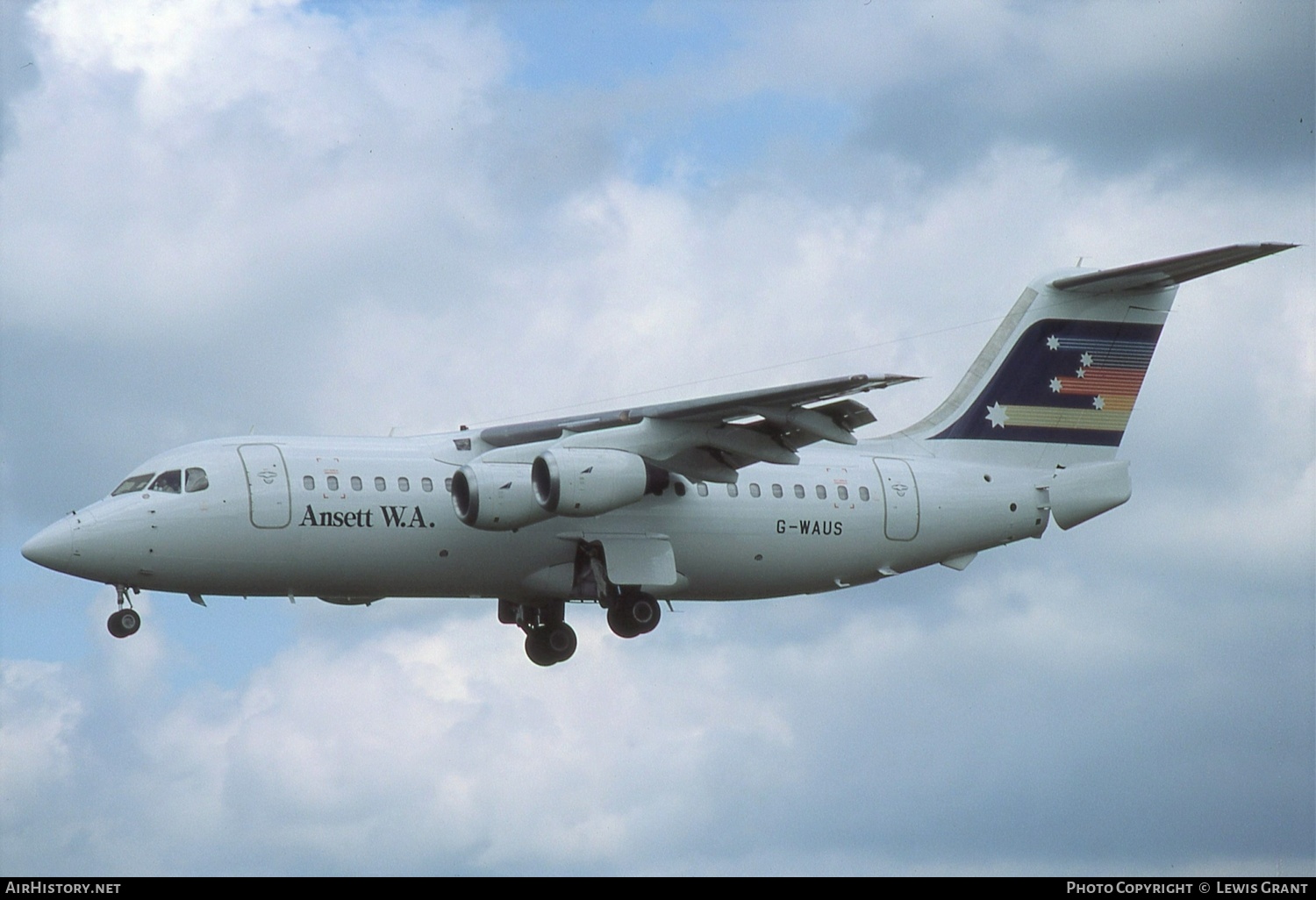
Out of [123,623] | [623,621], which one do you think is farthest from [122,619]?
[623,621]

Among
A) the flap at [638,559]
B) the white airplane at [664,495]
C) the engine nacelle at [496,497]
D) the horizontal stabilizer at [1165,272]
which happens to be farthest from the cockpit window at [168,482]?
the horizontal stabilizer at [1165,272]

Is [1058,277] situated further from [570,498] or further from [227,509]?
A: [227,509]

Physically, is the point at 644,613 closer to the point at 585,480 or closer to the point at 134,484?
the point at 585,480

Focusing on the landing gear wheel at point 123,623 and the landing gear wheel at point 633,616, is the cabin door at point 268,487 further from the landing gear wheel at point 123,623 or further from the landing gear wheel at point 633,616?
the landing gear wheel at point 633,616

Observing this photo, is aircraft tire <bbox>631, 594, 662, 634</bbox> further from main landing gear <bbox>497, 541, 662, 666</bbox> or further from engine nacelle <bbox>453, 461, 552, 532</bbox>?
engine nacelle <bbox>453, 461, 552, 532</bbox>

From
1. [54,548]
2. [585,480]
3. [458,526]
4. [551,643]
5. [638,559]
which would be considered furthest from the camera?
[551,643]

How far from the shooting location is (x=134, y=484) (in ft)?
85.8

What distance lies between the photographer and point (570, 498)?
25969mm

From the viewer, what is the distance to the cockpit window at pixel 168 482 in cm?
2584

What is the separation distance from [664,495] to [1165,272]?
8.28 metres

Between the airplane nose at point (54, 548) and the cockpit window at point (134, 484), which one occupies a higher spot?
the cockpit window at point (134, 484)

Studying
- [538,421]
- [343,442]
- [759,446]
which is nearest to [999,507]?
[759,446]

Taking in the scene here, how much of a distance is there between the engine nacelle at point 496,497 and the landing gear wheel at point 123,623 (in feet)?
14.6
